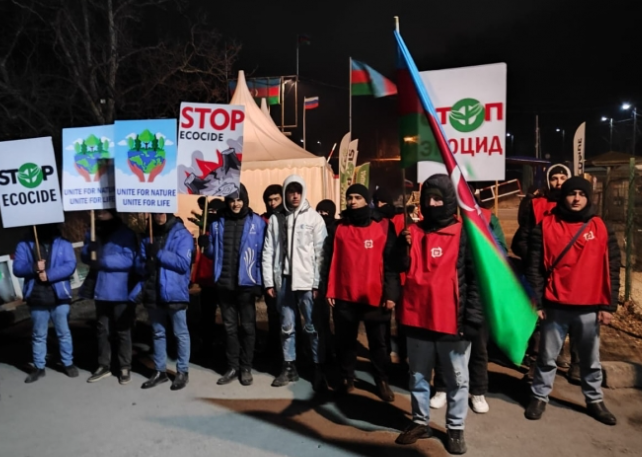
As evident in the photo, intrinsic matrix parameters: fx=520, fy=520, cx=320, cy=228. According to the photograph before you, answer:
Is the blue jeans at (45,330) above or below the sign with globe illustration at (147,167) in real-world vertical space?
below

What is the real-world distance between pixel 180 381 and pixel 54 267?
1850mm

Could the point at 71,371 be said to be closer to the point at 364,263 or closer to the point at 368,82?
the point at 364,263

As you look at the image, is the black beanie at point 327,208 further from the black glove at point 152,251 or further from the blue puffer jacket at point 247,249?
the black glove at point 152,251

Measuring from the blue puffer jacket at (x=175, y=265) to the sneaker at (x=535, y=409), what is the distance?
3322 mm

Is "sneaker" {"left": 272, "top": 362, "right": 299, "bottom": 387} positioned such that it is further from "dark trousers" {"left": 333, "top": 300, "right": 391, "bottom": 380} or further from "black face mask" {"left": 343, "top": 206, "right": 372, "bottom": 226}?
"black face mask" {"left": 343, "top": 206, "right": 372, "bottom": 226}

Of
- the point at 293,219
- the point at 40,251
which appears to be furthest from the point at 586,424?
the point at 40,251

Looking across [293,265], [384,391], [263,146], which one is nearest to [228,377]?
[293,265]

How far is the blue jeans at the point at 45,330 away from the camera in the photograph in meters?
5.61

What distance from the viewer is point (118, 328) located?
548cm

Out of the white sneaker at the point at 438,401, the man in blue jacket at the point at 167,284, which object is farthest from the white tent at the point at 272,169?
the white sneaker at the point at 438,401

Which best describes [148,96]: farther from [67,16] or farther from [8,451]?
[8,451]

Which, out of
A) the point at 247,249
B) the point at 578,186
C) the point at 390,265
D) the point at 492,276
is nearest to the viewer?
the point at 492,276

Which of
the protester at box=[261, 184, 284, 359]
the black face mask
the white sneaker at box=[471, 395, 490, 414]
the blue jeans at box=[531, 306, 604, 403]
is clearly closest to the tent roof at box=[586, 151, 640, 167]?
the blue jeans at box=[531, 306, 604, 403]

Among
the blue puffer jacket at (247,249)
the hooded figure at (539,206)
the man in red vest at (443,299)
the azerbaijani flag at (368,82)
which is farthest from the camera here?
the azerbaijani flag at (368,82)
